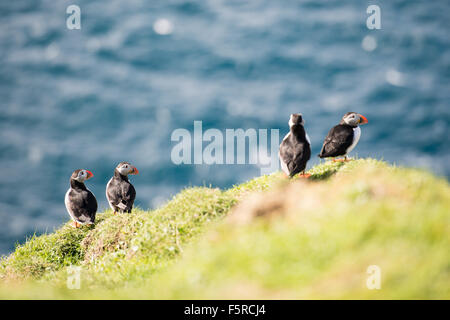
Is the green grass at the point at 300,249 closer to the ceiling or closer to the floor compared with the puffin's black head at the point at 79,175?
closer to the floor

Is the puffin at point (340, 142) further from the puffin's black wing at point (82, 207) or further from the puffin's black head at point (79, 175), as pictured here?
the puffin's black head at point (79, 175)

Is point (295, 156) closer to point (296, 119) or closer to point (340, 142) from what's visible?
point (296, 119)

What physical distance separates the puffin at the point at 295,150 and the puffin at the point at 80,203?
5.21m

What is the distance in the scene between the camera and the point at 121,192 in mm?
13477

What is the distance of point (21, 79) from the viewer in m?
55.9

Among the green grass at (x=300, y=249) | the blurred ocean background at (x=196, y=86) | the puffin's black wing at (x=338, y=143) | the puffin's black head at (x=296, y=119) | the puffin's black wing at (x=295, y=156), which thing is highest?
the blurred ocean background at (x=196, y=86)

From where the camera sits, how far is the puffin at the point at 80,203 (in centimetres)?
1337

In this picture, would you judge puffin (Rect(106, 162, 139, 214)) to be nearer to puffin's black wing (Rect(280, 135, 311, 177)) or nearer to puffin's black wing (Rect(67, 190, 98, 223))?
puffin's black wing (Rect(67, 190, 98, 223))

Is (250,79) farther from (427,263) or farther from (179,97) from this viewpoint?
(427,263)

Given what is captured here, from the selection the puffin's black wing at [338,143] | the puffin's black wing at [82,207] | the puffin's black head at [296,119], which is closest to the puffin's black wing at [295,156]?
the puffin's black head at [296,119]

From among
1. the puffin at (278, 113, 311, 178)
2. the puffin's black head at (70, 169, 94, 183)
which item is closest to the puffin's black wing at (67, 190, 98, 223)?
the puffin's black head at (70, 169, 94, 183)

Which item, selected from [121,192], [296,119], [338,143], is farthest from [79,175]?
[338,143]

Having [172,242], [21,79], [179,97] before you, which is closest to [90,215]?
[172,242]

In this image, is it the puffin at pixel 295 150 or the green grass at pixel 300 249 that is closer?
the green grass at pixel 300 249
